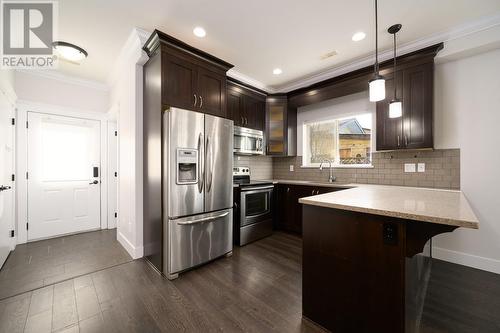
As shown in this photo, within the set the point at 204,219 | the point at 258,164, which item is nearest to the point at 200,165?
the point at 204,219

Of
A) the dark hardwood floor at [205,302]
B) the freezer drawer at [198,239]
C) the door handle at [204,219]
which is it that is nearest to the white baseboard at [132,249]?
the dark hardwood floor at [205,302]

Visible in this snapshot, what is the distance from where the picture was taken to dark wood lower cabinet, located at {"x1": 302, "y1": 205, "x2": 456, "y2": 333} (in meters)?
1.18

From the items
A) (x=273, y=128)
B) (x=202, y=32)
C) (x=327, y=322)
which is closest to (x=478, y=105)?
(x=273, y=128)

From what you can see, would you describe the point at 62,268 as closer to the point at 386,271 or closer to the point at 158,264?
the point at 158,264

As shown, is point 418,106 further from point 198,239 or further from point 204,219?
point 198,239

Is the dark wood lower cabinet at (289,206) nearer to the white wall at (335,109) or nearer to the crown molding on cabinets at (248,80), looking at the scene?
the white wall at (335,109)

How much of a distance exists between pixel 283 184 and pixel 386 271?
2.62 meters

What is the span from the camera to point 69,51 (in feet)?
8.78

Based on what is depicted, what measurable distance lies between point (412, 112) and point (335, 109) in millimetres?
1324

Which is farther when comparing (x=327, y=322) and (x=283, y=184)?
(x=283, y=184)

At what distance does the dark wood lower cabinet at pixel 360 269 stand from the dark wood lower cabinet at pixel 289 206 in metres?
1.89

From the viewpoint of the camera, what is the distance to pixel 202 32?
8.01ft

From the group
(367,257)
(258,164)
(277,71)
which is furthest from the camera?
(258,164)

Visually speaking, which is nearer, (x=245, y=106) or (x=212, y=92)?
(x=212, y=92)
